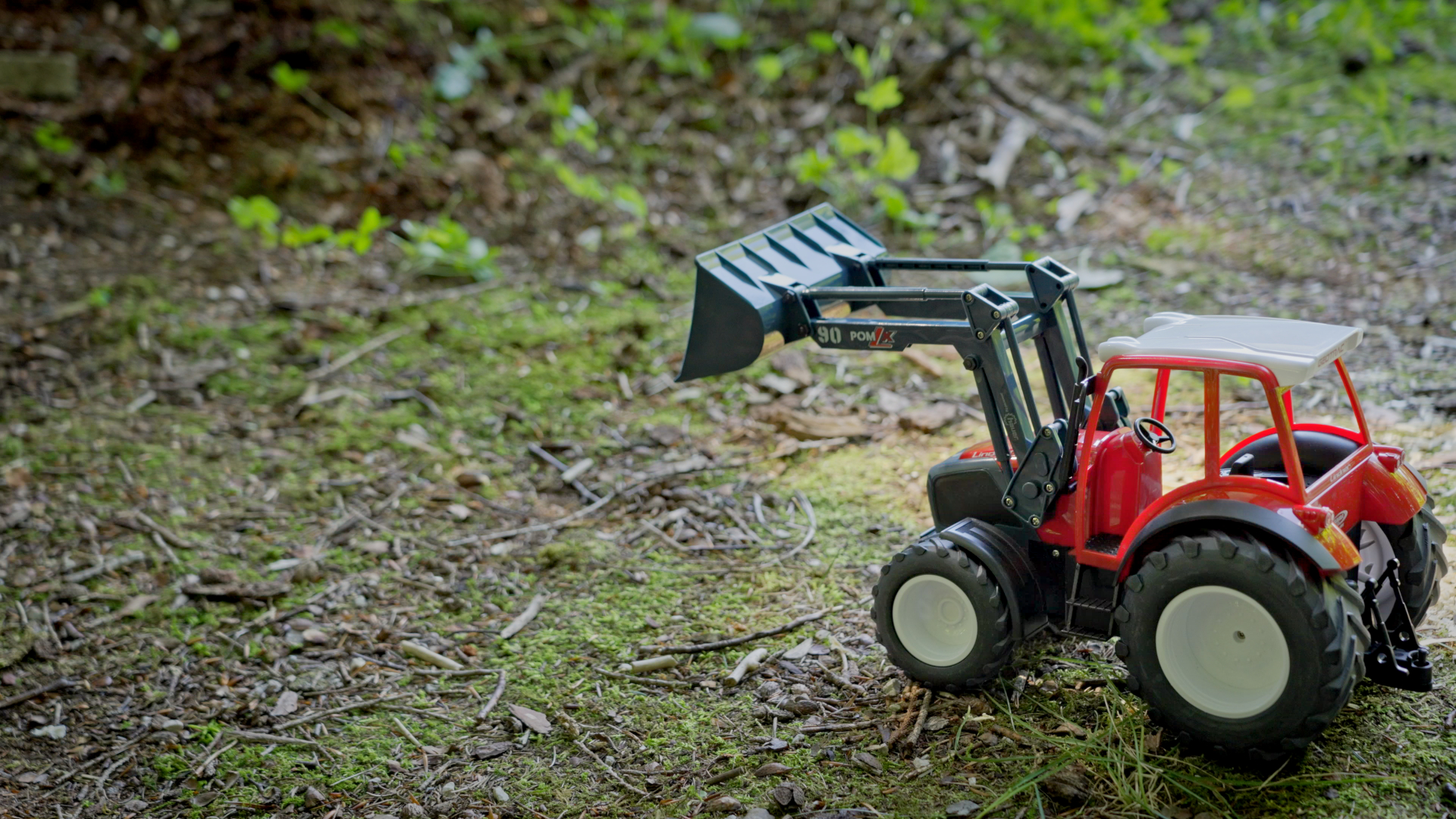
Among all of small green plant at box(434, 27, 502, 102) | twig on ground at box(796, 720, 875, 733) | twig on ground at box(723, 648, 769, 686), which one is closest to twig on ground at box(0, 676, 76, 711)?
twig on ground at box(723, 648, 769, 686)

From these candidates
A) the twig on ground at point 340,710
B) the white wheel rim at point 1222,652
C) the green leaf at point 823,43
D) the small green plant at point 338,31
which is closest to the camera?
the white wheel rim at point 1222,652

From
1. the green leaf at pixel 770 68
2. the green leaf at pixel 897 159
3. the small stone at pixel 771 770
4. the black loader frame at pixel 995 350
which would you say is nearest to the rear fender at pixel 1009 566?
the black loader frame at pixel 995 350

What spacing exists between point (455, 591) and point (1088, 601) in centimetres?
230

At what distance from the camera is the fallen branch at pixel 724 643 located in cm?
365

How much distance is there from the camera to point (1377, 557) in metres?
3.10

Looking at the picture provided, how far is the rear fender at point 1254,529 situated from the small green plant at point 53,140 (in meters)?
7.66

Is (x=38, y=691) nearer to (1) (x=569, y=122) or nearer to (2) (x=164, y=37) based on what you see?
(1) (x=569, y=122)

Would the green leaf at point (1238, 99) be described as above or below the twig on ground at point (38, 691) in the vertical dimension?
above

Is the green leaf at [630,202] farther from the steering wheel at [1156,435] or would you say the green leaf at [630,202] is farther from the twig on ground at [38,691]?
the steering wheel at [1156,435]

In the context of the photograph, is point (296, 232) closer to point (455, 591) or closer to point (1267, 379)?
point (455, 591)

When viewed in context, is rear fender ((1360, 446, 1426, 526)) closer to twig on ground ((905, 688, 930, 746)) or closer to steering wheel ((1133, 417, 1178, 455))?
steering wheel ((1133, 417, 1178, 455))

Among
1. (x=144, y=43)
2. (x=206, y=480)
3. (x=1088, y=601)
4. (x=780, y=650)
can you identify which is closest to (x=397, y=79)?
(x=144, y=43)

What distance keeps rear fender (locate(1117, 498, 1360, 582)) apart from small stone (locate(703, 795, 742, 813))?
1.22 meters

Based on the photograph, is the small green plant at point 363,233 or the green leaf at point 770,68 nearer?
the small green plant at point 363,233
